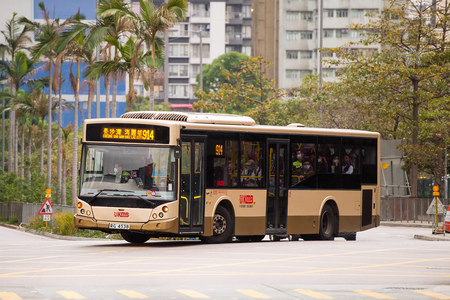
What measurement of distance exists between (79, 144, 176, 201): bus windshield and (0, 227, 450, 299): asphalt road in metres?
1.30

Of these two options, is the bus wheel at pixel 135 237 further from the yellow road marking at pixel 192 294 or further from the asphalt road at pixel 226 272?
the yellow road marking at pixel 192 294

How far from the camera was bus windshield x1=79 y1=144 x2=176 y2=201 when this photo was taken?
21.3 m

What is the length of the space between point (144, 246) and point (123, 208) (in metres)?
1.64

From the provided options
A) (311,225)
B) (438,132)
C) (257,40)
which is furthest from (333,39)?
(311,225)

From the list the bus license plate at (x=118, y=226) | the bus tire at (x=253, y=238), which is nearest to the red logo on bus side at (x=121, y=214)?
the bus license plate at (x=118, y=226)

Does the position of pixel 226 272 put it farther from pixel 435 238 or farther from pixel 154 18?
pixel 154 18

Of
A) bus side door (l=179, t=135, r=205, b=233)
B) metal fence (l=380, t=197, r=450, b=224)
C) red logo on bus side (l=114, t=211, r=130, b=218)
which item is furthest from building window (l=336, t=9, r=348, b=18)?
red logo on bus side (l=114, t=211, r=130, b=218)

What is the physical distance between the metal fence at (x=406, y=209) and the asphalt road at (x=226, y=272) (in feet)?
73.0

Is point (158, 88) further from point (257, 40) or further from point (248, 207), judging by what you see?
point (248, 207)

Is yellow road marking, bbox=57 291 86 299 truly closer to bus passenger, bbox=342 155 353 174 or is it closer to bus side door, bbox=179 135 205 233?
bus side door, bbox=179 135 205 233

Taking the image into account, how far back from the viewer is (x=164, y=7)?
34.8 m

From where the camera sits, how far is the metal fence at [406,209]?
44438 mm

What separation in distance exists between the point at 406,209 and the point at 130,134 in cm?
2617

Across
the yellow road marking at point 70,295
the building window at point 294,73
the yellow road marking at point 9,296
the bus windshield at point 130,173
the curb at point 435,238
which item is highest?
the building window at point 294,73
